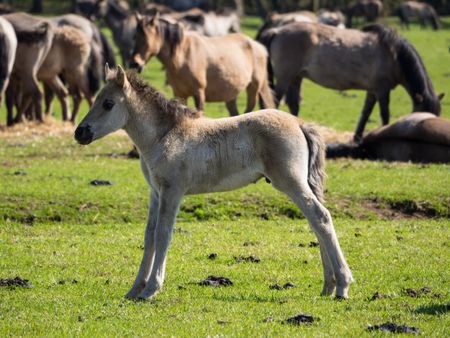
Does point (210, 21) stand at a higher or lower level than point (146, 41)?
lower

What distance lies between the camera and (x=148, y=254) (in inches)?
337

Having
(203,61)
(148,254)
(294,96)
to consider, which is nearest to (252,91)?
(294,96)

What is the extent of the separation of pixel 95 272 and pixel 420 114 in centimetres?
896

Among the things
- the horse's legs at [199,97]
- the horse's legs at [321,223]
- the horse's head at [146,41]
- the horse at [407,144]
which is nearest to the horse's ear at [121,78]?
the horse's legs at [321,223]

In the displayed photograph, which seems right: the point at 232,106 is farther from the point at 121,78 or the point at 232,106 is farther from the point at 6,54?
the point at 121,78

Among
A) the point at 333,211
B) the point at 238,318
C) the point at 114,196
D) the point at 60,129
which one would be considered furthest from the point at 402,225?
the point at 60,129

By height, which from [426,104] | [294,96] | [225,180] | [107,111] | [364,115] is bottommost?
[364,115]

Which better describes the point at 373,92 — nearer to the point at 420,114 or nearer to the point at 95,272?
the point at 420,114

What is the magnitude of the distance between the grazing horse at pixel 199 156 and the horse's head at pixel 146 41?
866cm

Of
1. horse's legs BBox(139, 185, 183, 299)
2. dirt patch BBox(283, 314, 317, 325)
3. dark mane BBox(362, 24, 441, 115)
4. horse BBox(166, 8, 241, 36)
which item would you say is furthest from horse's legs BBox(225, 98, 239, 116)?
horse BBox(166, 8, 241, 36)

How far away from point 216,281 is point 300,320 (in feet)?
5.50

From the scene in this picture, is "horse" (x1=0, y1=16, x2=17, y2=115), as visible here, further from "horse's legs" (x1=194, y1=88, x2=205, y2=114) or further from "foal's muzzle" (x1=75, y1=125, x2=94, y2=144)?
"foal's muzzle" (x1=75, y1=125, x2=94, y2=144)

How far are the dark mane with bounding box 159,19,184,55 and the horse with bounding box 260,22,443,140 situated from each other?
104 inches

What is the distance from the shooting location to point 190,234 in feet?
37.5
